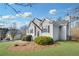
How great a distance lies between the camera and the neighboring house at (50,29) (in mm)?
4737

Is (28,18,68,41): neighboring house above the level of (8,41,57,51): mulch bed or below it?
above

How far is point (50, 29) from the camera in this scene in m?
4.78

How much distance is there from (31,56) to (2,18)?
799 millimetres

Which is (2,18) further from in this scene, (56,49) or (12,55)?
(56,49)

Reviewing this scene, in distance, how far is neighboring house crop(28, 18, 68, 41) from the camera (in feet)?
15.5

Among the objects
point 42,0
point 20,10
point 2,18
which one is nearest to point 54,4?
point 42,0

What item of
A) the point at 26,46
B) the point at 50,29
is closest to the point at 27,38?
the point at 26,46

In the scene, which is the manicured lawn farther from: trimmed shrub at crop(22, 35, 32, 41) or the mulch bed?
trimmed shrub at crop(22, 35, 32, 41)

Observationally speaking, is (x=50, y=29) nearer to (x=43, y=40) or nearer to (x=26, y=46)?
(x=43, y=40)

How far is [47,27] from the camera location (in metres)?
4.74

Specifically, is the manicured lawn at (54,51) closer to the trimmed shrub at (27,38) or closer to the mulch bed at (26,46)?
the mulch bed at (26,46)

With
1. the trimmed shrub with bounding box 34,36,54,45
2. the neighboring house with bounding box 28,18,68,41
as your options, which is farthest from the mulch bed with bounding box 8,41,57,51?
the neighboring house with bounding box 28,18,68,41

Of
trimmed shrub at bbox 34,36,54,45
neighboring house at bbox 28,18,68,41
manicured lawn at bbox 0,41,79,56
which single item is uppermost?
neighboring house at bbox 28,18,68,41

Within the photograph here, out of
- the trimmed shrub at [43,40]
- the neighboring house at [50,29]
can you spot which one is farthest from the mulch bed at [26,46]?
the neighboring house at [50,29]
